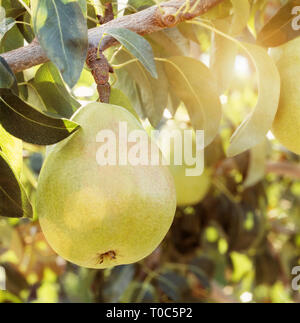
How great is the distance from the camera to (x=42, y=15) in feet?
2.14

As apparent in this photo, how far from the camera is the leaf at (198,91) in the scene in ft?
→ 3.05

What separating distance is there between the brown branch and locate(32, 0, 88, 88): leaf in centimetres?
12

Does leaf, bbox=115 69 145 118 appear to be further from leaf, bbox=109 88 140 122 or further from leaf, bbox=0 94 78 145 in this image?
leaf, bbox=0 94 78 145

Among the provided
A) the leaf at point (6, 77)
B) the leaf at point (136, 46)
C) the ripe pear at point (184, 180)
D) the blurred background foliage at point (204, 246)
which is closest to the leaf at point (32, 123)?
the leaf at point (6, 77)

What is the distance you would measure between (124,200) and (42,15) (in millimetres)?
258

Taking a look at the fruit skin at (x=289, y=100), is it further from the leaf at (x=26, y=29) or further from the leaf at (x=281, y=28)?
the leaf at (x=26, y=29)

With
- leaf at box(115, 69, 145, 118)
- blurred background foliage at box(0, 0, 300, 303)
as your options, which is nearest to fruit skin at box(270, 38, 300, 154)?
leaf at box(115, 69, 145, 118)

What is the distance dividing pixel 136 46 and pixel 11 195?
0.28 meters

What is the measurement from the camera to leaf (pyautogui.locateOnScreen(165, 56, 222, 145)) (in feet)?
3.05

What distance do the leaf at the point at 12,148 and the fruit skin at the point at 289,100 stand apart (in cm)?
43

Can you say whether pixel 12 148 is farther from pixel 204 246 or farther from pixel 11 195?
pixel 204 246

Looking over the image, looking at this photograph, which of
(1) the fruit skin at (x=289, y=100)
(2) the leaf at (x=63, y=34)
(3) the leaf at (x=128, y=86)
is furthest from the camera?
(3) the leaf at (x=128, y=86)

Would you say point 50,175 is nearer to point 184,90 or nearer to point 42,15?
point 42,15
